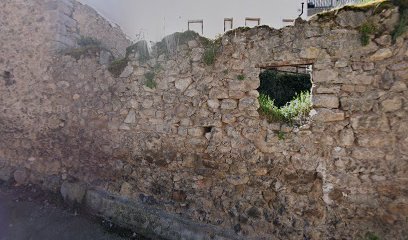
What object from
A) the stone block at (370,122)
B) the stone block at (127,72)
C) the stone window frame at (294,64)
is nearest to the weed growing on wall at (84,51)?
the stone block at (127,72)

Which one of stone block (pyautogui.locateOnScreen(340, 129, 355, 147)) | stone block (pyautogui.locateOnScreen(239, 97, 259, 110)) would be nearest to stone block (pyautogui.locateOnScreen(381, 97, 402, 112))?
stone block (pyautogui.locateOnScreen(340, 129, 355, 147))

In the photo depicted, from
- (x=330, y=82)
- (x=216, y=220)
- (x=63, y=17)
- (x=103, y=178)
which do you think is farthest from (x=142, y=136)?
(x=63, y=17)

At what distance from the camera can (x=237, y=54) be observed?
3549 mm

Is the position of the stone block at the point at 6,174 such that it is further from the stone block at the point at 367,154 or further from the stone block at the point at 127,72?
the stone block at the point at 367,154

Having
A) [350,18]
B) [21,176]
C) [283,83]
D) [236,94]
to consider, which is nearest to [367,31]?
[350,18]

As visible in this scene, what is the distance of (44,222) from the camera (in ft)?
14.3

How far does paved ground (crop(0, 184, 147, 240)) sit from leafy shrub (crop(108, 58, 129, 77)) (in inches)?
86.2

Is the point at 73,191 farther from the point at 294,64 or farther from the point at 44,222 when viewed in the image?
the point at 294,64

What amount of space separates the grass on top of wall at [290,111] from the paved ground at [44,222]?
2.43 metres

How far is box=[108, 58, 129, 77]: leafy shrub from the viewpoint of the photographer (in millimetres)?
4381

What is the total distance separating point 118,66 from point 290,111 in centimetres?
255

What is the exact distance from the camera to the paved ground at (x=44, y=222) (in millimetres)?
4096

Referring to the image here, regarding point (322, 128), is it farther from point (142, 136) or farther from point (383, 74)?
point (142, 136)

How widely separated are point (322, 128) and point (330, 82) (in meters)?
0.48
